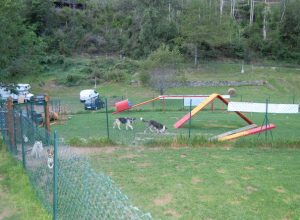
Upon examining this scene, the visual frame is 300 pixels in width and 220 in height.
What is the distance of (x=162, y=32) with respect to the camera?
5062 cm

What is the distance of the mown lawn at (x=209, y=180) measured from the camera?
7.82 m

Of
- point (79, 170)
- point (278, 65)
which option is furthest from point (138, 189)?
point (278, 65)

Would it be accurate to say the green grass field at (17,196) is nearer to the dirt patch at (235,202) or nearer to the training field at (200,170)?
the training field at (200,170)

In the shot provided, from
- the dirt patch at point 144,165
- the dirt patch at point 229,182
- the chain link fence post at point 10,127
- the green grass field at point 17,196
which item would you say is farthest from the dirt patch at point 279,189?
the chain link fence post at point 10,127

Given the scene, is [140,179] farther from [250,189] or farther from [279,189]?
[279,189]

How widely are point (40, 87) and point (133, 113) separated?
16.9 metres

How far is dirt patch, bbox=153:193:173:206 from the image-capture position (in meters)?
8.14

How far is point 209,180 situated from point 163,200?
6.26 feet

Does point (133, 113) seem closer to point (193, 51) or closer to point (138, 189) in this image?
point (138, 189)

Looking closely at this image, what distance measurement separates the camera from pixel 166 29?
5069 centimetres

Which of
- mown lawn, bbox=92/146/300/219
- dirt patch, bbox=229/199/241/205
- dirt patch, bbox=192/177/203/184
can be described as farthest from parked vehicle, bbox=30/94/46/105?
dirt patch, bbox=229/199/241/205

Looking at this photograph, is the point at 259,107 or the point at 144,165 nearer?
the point at 144,165

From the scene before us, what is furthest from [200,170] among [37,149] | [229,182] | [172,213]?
[37,149]

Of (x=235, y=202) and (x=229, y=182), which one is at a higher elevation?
(x=235, y=202)
